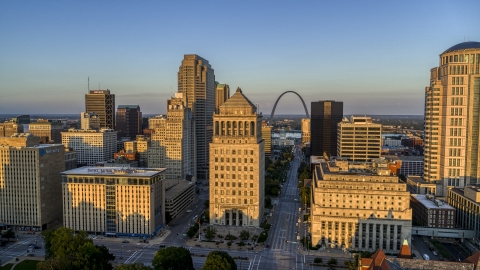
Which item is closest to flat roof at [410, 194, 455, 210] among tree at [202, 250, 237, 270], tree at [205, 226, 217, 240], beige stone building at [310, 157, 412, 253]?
beige stone building at [310, 157, 412, 253]

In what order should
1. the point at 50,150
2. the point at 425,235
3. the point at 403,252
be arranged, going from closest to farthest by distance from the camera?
the point at 403,252, the point at 425,235, the point at 50,150

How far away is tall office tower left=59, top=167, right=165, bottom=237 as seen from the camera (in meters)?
146

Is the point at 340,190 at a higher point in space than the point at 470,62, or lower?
lower

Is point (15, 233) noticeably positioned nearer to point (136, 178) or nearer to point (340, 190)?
point (136, 178)

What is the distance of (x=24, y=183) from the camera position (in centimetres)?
15412

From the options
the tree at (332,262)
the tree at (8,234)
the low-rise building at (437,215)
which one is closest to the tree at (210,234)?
the tree at (332,262)

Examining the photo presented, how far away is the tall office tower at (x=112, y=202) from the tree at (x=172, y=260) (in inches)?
1637

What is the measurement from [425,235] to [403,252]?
5561cm

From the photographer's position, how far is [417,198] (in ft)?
539

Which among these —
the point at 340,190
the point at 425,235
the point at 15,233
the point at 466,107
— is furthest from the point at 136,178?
the point at 466,107

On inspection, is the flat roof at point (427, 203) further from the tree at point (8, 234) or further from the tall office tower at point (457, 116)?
the tree at point (8, 234)

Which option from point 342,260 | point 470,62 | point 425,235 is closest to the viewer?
point 342,260

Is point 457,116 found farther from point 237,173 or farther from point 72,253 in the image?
point 72,253

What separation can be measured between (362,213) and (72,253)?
93.9 metres
